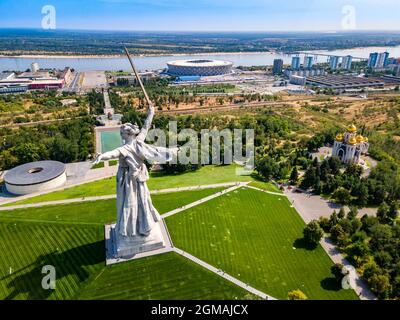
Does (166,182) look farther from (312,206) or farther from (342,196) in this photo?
(342,196)

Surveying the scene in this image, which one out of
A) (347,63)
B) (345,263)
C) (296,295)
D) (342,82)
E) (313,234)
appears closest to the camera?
(296,295)

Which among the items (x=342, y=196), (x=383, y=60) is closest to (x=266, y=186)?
(x=342, y=196)

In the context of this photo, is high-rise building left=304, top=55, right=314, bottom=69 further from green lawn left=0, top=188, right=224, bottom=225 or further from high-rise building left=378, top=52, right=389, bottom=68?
green lawn left=0, top=188, right=224, bottom=225

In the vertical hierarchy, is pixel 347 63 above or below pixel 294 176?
above

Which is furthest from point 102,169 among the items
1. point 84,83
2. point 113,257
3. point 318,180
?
point 84,83

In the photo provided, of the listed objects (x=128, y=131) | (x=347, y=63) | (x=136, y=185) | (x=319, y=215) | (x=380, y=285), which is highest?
(x=347, y=63)

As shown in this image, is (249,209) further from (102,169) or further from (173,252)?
(102,169)

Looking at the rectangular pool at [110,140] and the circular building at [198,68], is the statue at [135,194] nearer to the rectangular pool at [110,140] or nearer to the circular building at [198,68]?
the rectangular pool at [110,140]
